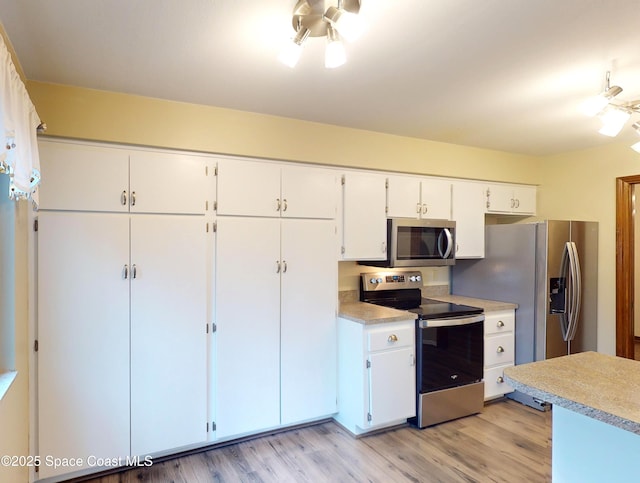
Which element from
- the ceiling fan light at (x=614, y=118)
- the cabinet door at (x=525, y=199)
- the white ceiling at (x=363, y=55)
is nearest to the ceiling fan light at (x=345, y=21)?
the white ceiling at (x=363, y=55)

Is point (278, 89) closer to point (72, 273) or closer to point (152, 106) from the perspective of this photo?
point (152, 106)

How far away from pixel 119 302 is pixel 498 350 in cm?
306

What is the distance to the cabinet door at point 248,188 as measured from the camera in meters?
2.66

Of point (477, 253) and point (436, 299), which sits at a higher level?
point (477, 253)

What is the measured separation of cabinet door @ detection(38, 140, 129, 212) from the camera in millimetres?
2221

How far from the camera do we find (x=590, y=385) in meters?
1.41

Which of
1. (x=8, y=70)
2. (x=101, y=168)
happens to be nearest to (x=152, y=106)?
(x=101, y=168)

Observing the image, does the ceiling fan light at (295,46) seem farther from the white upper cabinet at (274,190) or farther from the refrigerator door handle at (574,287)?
the refrigerator door handle at (574,287)

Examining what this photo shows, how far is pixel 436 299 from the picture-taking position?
3.85 meters

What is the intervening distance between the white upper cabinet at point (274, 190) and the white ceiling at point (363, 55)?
393mm

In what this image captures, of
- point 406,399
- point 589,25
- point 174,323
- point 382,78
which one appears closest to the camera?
point 589,25

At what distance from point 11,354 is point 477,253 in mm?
3565

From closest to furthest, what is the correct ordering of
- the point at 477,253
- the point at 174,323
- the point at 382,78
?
the point at 382,78
the point at 174,323
the point at 477,253

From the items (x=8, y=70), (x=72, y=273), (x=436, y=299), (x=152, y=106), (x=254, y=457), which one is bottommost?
(x=254, y=457)
